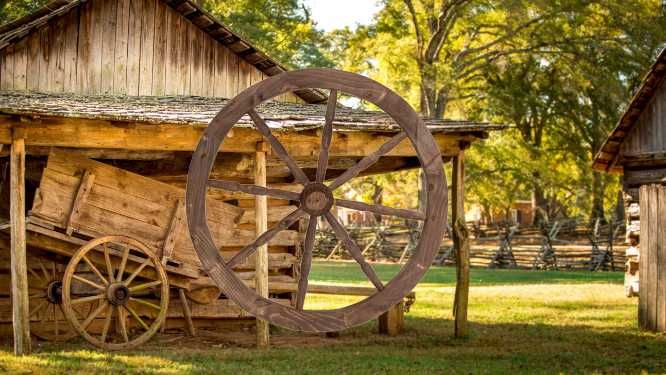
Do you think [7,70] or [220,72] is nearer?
[7,70]

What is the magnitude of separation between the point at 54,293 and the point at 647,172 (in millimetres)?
12022

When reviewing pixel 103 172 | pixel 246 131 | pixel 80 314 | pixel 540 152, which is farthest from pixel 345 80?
pixel 540 152

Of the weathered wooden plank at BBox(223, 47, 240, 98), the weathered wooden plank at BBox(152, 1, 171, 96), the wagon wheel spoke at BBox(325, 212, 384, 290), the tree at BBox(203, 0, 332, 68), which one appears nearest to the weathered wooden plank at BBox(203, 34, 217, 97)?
the weathered wooden plank at BBox(223, 47, 240, 98)

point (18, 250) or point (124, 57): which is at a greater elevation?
point (124, 57)

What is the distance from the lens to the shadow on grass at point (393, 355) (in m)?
10.2

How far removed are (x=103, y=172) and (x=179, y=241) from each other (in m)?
1.38

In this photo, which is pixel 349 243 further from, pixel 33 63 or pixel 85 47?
pixel 85 47

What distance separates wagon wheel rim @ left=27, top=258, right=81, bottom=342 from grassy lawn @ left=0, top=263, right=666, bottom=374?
729mm

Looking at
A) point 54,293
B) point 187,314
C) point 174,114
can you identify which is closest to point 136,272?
point 54,293

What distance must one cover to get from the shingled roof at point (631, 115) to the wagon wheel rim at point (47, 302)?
404 inches

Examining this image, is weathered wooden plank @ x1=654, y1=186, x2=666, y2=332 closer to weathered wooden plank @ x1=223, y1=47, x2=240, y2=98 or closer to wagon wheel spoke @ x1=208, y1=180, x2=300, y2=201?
wagon wheel spoke @ x1=208, y1=180, x2=300, y2=201

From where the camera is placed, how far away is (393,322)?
46.3 feet

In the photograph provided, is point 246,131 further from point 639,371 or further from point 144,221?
point 639,371

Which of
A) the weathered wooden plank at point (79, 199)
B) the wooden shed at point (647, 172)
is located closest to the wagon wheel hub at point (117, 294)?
the weathered wooden plank at point (79, 199)
